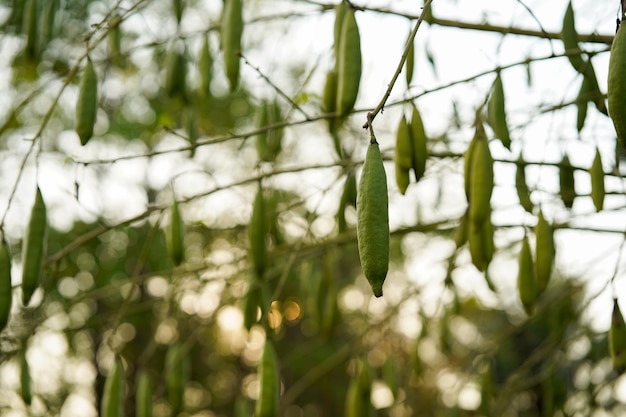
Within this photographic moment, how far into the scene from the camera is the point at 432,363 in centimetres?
899

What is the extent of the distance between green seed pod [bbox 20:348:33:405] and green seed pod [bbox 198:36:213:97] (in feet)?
2.67

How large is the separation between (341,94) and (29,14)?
95cm

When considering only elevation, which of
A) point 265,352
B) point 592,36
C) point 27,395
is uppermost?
point 592,36

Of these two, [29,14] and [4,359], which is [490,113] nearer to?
[29,14]

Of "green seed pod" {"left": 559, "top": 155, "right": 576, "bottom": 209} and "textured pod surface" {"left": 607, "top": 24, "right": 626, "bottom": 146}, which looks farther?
"green seed pod" {"left": 559, "top": 155, "right": 576, "bottom": 209}

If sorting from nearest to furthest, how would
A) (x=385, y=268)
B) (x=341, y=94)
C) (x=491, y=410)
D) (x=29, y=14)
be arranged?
(x=385, y=268) < (x=341, y=94) < (x=29, y=14) < (x=491, y=410)

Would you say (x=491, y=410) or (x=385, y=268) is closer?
(x=385, y=268)

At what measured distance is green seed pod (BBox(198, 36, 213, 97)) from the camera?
2.00 m

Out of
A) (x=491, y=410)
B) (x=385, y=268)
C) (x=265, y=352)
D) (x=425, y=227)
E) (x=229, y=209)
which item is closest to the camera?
(x=385, y=268)

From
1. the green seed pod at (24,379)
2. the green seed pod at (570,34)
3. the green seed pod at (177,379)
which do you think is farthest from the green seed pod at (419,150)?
the green seed pod at (24,379)

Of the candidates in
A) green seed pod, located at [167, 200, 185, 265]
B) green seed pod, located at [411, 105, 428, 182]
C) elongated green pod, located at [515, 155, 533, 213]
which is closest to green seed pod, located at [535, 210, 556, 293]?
elongated green pod, located at [515, 155, 533, 213]

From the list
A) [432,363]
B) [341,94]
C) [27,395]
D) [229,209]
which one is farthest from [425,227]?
[432,363]

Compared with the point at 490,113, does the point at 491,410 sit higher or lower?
lower

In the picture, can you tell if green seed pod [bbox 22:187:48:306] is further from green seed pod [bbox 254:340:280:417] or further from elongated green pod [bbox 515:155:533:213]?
elongated green pod [bbox 515:155:533:213]
